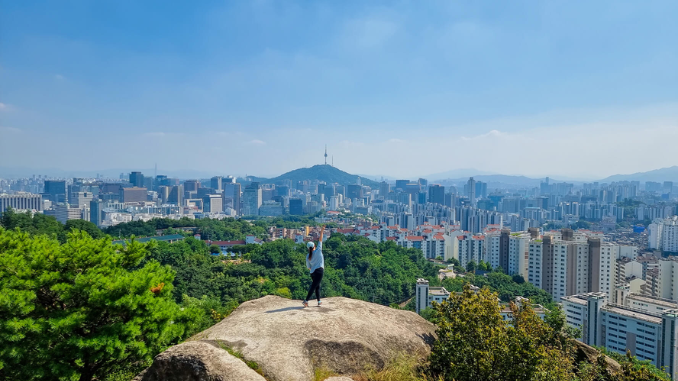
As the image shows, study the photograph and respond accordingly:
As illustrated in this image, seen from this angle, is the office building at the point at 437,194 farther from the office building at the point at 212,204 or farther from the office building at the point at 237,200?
the office building at the point at 212,204

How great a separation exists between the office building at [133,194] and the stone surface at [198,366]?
330ft

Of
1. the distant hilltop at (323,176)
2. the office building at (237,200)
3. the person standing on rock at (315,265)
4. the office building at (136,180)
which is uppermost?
the distant hilltop at (323,176)

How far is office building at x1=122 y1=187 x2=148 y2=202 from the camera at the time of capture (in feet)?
310

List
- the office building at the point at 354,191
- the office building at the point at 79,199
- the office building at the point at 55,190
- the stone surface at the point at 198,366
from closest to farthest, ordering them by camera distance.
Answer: the stone surface at the point at 198,366 < the office building at the point at 79,199 < the office building at the point at 55,190 < the office building at the point at 354,191

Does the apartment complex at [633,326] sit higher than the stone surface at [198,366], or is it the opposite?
the stone surface at [198,366]

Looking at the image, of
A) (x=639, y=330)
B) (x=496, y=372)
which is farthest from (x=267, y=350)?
(x=639, y=330)

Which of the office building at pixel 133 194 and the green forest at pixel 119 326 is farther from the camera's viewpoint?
the office building at pixel 133 194

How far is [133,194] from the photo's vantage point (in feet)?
314

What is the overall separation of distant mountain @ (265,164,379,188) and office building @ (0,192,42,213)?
81.9 m

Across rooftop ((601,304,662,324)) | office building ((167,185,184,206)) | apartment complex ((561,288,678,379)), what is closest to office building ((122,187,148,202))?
office building ((167,185,184,206))

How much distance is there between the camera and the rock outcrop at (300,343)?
138 inches

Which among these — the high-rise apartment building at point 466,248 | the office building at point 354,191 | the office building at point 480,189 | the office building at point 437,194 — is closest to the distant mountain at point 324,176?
the office building at point 354,191

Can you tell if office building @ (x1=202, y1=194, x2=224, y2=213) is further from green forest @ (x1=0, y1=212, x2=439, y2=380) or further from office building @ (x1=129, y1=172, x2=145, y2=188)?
green forest @ (x1=0, y1=212, x2=439, y2=380)

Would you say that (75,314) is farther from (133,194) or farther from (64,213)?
(133,194)
